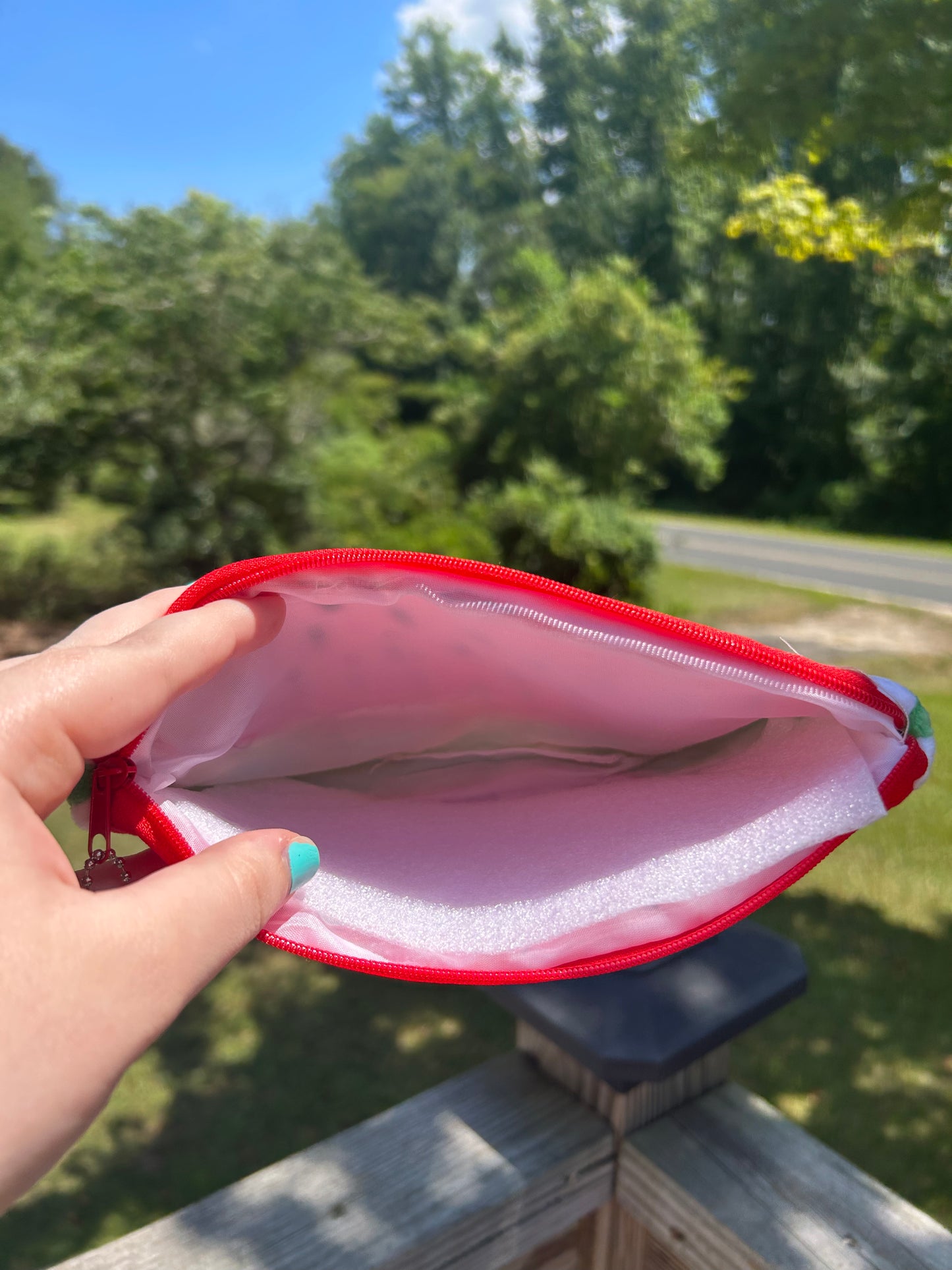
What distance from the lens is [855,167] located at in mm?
10516

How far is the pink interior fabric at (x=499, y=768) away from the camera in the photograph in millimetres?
928

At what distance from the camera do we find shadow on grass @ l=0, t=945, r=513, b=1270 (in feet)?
7.92

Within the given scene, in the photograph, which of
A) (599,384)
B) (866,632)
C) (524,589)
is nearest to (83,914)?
(524,589)

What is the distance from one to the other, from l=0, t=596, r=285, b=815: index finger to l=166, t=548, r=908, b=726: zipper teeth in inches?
2.3

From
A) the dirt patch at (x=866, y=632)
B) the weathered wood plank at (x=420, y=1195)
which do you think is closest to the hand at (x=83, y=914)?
the weathered wood plank at (x=420, y=1195)

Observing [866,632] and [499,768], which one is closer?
[499,768]

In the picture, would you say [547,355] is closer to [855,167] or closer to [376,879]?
[855,167]

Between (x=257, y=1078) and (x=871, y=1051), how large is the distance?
2.26 m

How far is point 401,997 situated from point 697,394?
17.9m

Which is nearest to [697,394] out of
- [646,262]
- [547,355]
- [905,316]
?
[547,355]

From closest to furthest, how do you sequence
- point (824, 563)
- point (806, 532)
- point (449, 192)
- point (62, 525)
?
point (62, 525) → point (824, 563) → point (806, 532) → point (449, 192)

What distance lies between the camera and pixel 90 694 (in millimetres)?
715

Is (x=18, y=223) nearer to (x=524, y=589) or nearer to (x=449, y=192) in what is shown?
(x=524, y=589)

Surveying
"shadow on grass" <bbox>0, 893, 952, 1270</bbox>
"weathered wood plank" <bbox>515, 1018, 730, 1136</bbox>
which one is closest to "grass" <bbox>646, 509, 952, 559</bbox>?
"shadow on grass" <bbox>0, 893, 952, 1270</bbox>
